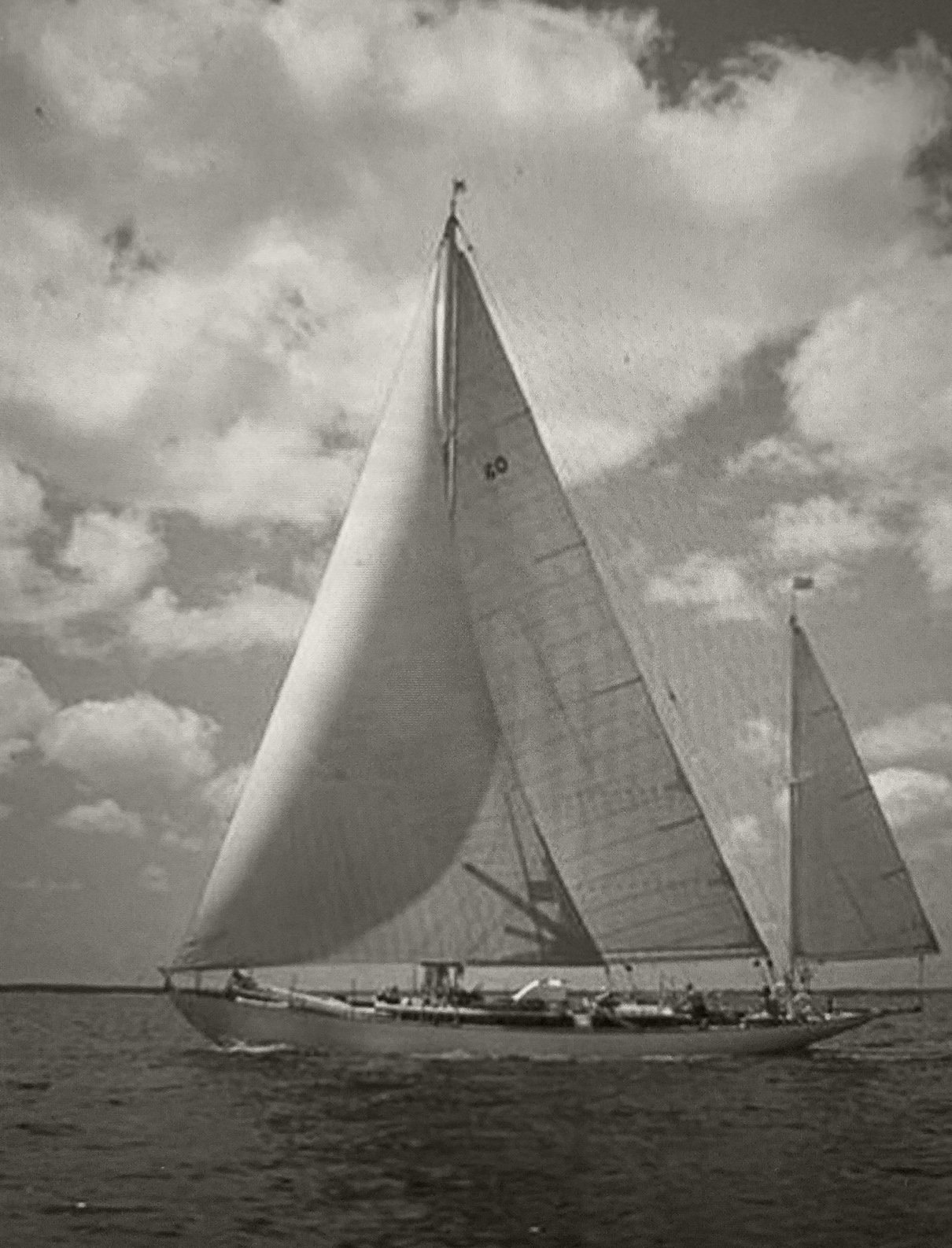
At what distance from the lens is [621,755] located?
42.8 meters

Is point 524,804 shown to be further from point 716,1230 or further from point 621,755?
point 716,1230

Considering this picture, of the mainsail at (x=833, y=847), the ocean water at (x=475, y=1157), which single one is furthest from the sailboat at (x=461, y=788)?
the mainsail at (x=833, y=847)

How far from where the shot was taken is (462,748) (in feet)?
134

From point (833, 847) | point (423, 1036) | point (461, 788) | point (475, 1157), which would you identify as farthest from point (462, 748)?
point (833, 847)

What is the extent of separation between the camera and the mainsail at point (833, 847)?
175 ft

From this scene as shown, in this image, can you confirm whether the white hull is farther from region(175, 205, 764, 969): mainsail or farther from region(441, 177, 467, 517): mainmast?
region(441, 177, 467, 517): mainmast

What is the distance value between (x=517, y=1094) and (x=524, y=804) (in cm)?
968

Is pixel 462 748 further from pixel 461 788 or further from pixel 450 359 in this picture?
pixel 450 359

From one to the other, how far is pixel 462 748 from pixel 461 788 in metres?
1.10

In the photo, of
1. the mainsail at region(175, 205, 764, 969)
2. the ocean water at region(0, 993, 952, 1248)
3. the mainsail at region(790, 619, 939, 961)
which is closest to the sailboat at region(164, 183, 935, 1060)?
the mainsail at region(175, 205, 764, 969)

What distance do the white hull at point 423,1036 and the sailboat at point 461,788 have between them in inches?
2.9

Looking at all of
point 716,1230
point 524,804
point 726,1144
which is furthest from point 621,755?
point 716,1230

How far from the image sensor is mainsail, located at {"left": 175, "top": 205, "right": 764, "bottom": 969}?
128ft

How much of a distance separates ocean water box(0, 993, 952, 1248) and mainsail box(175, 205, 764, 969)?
158 inches
